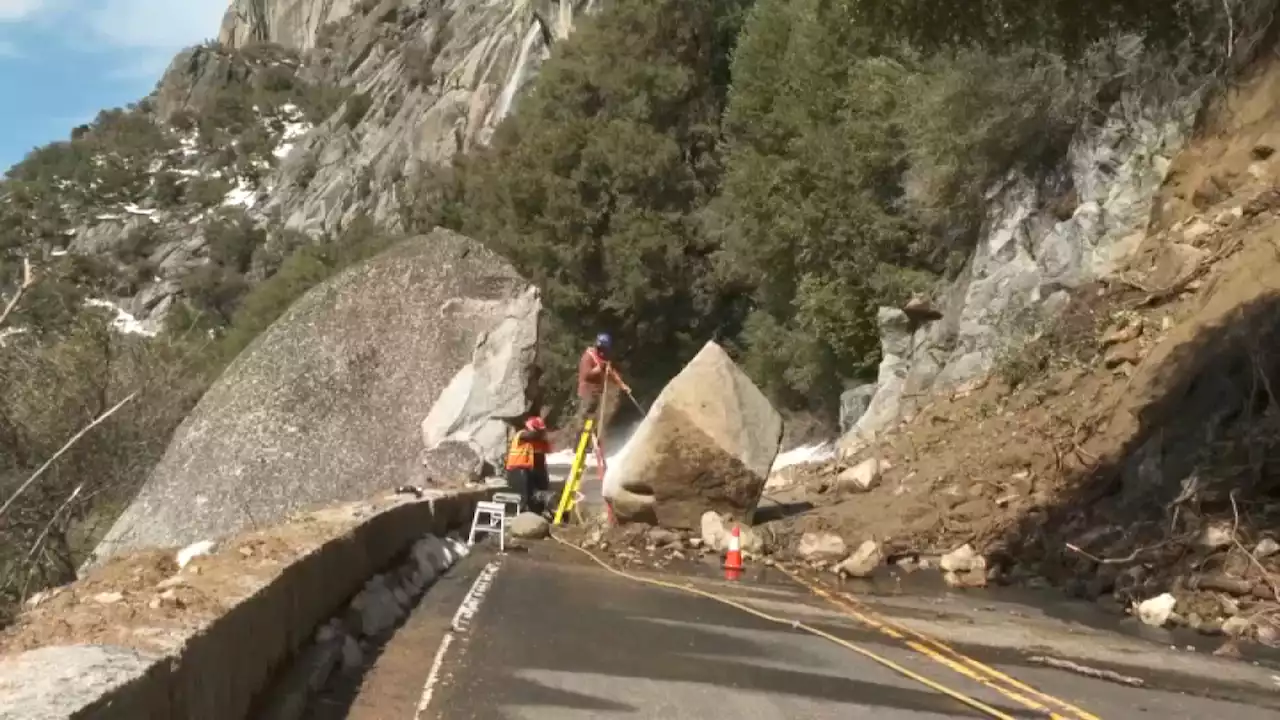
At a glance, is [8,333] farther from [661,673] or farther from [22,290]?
[661,673]

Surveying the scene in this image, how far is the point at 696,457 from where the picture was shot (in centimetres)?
1447

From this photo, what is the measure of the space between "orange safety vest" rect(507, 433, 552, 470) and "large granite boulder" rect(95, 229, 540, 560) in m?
1.64

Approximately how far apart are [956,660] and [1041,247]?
45.6 ft

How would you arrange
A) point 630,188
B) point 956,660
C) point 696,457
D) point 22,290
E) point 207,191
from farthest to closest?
point 207,191, point 630,188, point 696,457, point 956,660, point 22,290

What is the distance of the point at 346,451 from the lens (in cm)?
1770

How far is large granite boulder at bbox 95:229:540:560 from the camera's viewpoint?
664 inches

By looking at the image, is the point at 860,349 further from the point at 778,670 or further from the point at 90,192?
the point at 90,192

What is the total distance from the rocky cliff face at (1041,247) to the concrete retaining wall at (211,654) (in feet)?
42.2

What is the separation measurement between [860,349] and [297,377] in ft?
50.7

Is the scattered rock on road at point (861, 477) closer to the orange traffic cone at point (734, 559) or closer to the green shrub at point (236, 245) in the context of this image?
the orange traffic cone at point (734, 559)

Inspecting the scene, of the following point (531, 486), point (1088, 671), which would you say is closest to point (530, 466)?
point (531, 486)

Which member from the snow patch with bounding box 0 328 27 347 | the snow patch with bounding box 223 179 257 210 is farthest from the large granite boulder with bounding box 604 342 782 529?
the snow patch with bounding box 223 179 257 210

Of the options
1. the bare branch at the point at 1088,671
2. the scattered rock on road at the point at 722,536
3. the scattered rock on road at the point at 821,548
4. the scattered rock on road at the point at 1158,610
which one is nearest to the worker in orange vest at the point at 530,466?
the scattered rock on road at the point at 722,536

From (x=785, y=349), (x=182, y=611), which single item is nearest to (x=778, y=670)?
(x=182, y=611)
